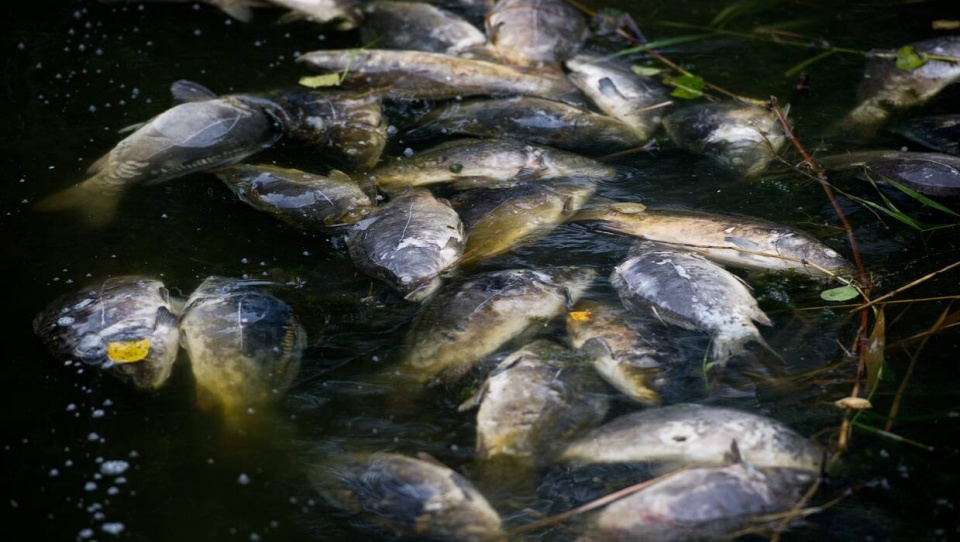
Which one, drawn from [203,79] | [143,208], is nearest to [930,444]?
[143,208]

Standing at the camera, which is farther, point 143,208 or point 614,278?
point 143,208

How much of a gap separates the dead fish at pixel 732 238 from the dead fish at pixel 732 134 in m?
0.75

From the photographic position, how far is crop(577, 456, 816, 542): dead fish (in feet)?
9.43

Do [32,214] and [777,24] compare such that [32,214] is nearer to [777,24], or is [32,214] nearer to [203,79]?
[203,79]

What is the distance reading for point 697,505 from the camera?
2.90 metres

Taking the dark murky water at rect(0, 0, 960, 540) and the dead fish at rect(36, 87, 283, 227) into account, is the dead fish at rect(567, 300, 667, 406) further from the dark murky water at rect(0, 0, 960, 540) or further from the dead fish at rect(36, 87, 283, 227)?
the dead fish at rect(36, 87, 283, 227)

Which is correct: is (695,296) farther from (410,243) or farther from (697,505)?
(410,243)

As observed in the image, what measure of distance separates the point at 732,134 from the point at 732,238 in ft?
3.71

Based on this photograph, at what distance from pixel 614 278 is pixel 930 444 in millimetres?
1524

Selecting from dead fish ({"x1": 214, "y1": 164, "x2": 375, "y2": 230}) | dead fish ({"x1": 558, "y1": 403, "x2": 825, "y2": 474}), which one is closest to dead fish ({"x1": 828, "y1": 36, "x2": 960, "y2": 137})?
dead fish ({"x1": 558, "y1": 403, "x2": 825, "y2": 474})

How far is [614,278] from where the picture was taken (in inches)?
164

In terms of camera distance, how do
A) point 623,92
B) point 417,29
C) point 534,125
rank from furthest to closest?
point 417,29 < point 623,92 < point 534,125

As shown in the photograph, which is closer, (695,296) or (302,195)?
(695,296)

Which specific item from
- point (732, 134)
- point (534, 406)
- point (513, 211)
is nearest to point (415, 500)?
point (534, 406)
